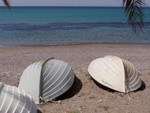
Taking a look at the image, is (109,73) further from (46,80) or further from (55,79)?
(46,80)

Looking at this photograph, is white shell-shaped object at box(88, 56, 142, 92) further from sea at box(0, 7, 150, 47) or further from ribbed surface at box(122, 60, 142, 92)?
sea at box(0, 7, 150, 47)

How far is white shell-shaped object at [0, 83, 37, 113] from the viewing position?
6309 mm

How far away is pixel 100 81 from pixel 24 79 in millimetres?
2233

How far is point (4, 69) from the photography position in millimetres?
13086

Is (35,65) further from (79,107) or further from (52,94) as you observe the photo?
(79,107)

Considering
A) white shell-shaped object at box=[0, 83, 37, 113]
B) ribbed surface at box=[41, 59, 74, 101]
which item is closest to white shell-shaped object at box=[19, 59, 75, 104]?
ribbed surface at box=[41, 59, 74, 101]

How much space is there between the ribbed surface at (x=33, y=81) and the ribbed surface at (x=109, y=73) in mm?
1784

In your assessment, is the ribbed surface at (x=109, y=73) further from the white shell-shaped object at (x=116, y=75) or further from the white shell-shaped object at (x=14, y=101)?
the white shell-shaped object at (x=14, y=101)

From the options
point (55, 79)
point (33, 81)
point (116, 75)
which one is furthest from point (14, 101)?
point (116, 75)

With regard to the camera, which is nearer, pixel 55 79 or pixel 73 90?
pixel 55 79

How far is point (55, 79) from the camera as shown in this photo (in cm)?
897

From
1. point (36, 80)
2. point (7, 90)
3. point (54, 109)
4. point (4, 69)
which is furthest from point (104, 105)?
point (4, 69)

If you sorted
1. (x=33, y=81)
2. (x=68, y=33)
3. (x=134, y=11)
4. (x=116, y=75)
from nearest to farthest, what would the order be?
(x=134, y=11)
(x=33, y=81)
(x=116, y=75)
(x=68, y=33)

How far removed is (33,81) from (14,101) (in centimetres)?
237
